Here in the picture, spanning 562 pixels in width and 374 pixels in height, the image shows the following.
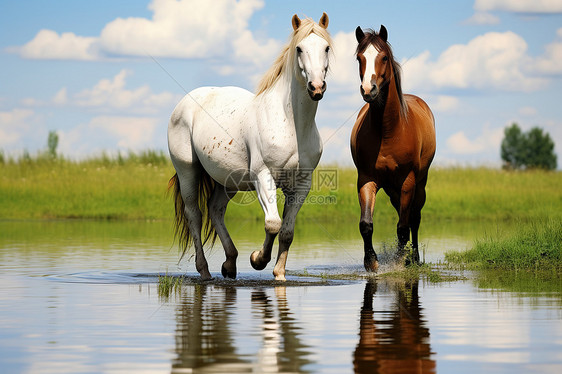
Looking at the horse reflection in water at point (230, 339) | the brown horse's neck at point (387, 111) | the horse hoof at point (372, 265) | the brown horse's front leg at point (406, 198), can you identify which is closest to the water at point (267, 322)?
the horse reflection in water at point (230, 339)

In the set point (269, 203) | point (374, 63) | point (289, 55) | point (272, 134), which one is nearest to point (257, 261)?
point (269, 203)

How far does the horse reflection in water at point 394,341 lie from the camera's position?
198 inches

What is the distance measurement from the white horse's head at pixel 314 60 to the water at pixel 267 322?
199cm

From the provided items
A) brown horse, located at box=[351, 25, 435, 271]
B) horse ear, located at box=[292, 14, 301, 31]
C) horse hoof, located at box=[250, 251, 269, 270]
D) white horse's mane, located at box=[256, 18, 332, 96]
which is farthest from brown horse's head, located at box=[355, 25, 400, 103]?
horse hoof, located at box=[250, 251, 269, 270]

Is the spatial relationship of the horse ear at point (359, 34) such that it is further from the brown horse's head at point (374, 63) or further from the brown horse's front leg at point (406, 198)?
the brown horse's front leg at point (406, 198)

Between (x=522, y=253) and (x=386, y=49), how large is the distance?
3.10 meters

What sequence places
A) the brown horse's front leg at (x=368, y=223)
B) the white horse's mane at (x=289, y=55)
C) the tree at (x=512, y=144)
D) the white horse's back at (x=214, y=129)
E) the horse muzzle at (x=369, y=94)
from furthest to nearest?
the tree at (x=512, y=144) → the brown horse's front leg at (x=368, y=223) → the white horse's back at (x=214, y=129) → the horse muzzle at (x=369, y=94) → the white horse's mane at (x=289, y=55)

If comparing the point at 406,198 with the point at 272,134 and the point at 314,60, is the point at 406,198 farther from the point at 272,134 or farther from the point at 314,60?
the point at 314,60

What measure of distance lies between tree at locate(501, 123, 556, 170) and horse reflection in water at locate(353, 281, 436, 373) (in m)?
84.4

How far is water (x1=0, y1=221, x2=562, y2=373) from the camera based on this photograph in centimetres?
518

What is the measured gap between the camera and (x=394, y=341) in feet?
18.9

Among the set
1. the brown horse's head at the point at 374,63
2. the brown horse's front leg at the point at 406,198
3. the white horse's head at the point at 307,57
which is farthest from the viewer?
the brown horse's front leg at the point at 406,198

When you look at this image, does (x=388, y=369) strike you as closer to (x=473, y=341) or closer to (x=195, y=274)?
(x=473, y=341)

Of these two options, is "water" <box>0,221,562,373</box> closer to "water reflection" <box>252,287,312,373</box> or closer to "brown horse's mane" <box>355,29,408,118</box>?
"water reflection" <box>252,287,312,373</box>
